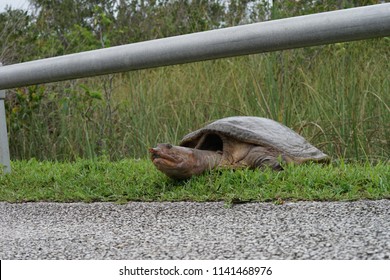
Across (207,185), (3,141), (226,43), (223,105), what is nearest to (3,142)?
(3,141)

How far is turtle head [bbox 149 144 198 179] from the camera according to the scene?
3.29 metres

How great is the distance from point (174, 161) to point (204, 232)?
0.95 metres

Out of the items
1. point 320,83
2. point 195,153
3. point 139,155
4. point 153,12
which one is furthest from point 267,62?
point 153,12

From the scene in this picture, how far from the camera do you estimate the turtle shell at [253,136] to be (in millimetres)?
3672

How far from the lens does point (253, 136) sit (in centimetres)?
368

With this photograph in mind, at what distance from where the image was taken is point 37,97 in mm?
6199

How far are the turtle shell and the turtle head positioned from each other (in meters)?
0.34

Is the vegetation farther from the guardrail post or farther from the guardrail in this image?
the guardrail

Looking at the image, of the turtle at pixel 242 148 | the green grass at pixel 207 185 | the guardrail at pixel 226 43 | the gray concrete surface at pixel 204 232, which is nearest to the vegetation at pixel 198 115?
the green grass at pixel 207 185

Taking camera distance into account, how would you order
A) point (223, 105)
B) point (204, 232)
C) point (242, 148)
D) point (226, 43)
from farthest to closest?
point (223, 105) → point (242, 148) → point (226, 43) → point (204, 232)

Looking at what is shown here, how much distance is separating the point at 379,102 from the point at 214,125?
1787mm

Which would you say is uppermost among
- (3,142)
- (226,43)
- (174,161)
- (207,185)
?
(226,43)

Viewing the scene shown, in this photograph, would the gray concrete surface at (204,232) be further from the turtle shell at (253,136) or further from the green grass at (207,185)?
the turtle shell at (253,136)

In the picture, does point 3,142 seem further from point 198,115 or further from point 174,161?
point 198,115
